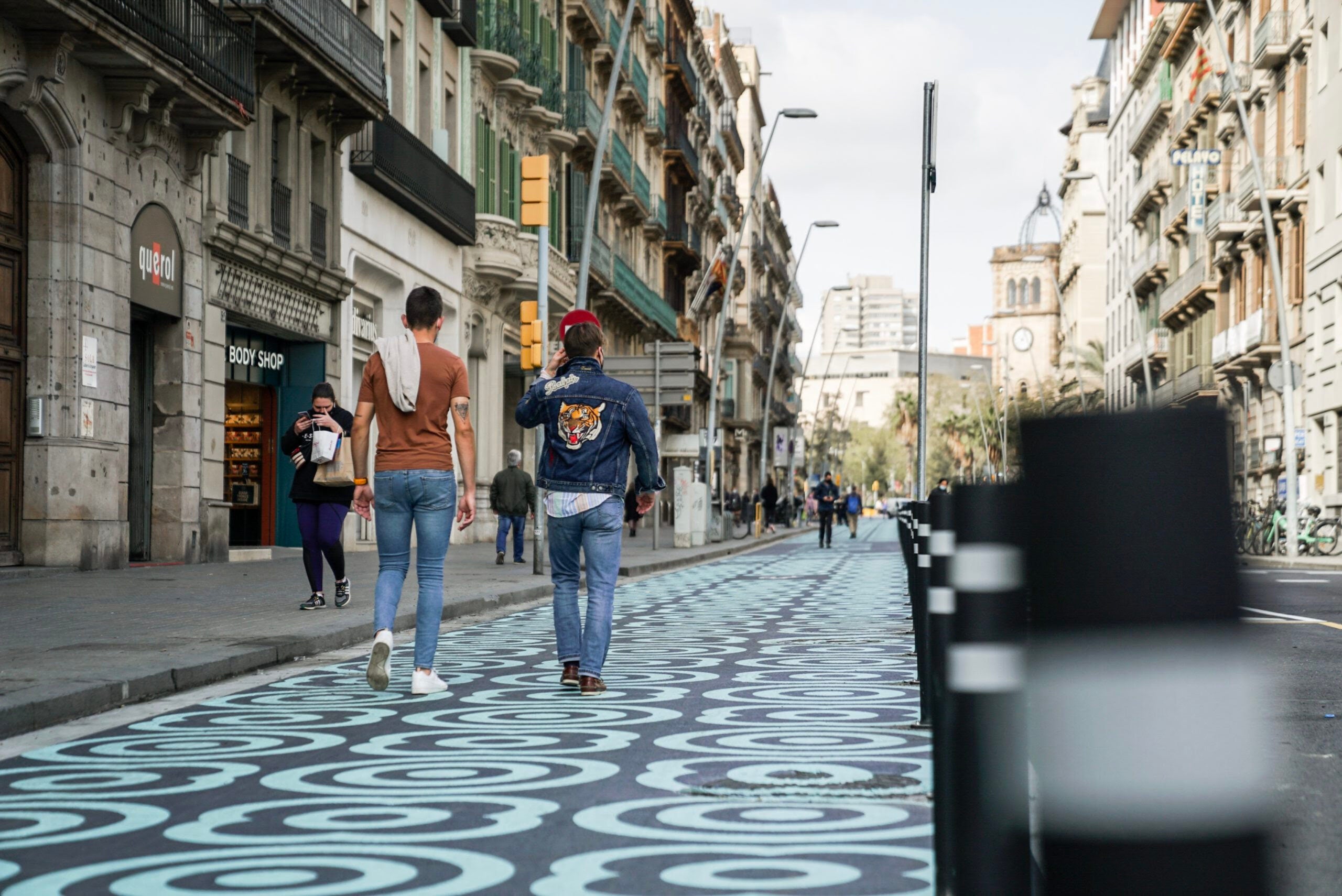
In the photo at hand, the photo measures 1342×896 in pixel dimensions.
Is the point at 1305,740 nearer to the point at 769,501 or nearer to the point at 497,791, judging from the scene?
the point at 497,791

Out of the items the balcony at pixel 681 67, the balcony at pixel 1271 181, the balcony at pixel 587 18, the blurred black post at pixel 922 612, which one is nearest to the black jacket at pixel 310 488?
the blurred black post at pixel 922 612

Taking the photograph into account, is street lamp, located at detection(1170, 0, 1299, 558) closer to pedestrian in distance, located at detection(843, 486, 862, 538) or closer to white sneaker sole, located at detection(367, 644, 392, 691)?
pedestrian in distance, located at detection(843, 486, 862, 538)

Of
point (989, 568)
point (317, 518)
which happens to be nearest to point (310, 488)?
point (317, 518)

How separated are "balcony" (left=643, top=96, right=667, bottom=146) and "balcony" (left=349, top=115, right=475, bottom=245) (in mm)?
23178

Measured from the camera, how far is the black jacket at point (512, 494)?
25.5 meters

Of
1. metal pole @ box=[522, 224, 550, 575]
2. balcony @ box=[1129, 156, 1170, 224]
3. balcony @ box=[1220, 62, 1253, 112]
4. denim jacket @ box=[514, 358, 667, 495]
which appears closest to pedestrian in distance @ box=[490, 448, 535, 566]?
metal pole @ box=[522, 224, 550, 575]

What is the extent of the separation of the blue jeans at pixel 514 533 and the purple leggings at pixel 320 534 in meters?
10.6

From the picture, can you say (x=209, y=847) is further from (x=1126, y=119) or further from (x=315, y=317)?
(x=1126, y=119)

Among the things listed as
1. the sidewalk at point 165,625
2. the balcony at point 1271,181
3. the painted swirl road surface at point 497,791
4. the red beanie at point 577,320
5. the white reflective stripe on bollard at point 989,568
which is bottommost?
the painted swirl road surface at point 497,791

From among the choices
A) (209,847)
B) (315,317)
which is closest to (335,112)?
(315,317)

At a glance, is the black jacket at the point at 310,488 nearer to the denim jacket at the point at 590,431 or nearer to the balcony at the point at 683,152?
the denim jacket at the point at 590,431

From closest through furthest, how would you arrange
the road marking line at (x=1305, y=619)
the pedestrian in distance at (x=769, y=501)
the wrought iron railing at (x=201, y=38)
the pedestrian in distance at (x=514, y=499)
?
the road marking line at (x=1305, y=619)
the wrought iron railing at (x=201, y=38)
the pedestrian in distance at (x=514, y=499)
the pedestrian in distance at (x=769, y=501)

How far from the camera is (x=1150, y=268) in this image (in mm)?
66000

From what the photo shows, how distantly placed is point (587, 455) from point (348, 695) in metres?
1.67
